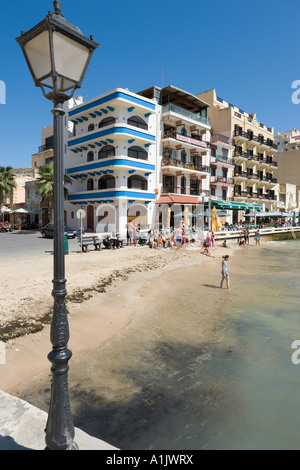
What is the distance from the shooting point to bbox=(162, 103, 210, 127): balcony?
2886 cm

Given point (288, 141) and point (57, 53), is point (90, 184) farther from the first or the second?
point (288, 141)

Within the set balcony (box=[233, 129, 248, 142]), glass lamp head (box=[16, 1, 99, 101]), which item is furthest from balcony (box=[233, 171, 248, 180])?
glass lamp head (box=[16, 1, 99, 101])

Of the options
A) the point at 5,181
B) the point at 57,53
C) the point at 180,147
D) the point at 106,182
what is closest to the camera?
the point at 57,53

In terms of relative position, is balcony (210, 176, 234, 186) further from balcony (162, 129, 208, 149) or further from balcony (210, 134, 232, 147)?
balcony (210, 134, 232, 147)

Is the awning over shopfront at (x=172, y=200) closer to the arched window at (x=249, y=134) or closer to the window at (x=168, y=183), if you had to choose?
the window at (x=168, y=183)

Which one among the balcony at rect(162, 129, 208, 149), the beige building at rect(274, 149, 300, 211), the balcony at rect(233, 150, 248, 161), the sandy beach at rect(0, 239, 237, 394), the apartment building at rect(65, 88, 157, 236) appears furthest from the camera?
the beige building at rect(274, 149, 300, 211)

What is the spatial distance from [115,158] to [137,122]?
5081 mm

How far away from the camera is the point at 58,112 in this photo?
8.34 feet

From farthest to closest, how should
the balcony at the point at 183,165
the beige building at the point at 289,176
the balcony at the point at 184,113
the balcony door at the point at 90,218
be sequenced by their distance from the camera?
the beige building at the point at 289,176 < the balcony door at the point at 90,218 < the balcony at the point at 183,165 < the balcony at the point at 184,113

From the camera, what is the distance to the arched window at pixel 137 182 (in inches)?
1076

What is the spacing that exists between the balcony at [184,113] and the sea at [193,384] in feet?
85.1

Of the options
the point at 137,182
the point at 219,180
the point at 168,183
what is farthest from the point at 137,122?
the point at 219,180

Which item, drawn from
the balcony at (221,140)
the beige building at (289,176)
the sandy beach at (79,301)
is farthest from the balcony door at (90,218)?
the beige building at (289,176)
